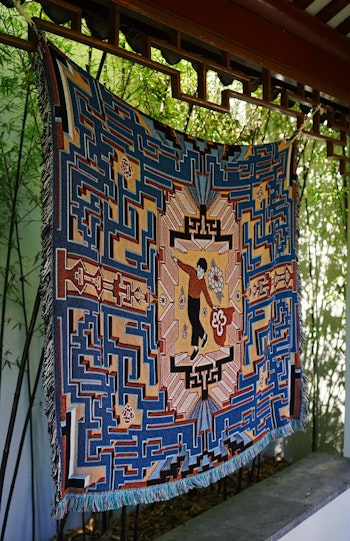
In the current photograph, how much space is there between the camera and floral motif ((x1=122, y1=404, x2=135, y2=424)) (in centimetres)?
192

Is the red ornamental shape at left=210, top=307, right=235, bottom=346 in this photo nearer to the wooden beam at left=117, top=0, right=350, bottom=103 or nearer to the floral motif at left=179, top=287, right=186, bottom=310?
the floral motif at left=179, top=287, right=186, bottom=310

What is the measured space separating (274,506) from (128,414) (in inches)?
49.9

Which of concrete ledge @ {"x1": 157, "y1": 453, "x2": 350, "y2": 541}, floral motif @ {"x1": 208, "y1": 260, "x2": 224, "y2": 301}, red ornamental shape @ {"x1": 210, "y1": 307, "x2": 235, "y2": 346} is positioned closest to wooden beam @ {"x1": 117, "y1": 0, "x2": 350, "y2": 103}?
floral motif @ {"x1": 208, "y1": 260, "x2": 224, "y2": 301}

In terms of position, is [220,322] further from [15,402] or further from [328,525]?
[328,525]

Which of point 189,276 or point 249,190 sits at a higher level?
point 249,190

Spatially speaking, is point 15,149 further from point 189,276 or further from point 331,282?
point 331,282

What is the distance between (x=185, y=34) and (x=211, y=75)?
5.89ft

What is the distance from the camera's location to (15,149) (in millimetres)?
2688

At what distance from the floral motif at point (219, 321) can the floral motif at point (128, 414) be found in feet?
1.73

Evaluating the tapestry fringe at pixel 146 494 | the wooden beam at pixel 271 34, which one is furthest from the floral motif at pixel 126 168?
the tapestry fringe at pixel 146 494

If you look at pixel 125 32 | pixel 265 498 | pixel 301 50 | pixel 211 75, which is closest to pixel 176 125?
pixel 211 75

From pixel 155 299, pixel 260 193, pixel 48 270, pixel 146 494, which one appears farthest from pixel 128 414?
pixel 260 193

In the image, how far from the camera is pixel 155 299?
206 centimetres

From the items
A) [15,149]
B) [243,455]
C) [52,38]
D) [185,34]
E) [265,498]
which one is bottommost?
[265,498]
